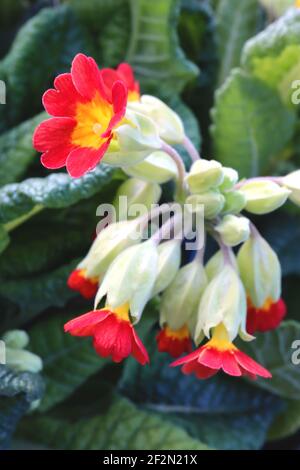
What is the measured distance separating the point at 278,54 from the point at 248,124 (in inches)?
4.3

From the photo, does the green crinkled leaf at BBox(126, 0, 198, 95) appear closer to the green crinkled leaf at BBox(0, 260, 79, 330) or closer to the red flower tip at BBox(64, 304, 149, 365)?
the green crinkled leaf at BBox(0, 260, 79, 330)

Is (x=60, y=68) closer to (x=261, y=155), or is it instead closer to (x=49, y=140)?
(x=261, y=155)

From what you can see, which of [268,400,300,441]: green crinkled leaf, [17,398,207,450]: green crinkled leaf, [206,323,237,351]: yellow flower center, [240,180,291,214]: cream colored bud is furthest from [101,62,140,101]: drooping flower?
[268,400,300,441]: green crinkled leaf

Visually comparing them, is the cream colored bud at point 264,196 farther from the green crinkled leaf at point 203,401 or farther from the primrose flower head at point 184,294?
the green crinkled leaf at point 203,401

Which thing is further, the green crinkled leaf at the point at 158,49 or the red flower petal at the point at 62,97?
the green crinkled leaf at the point at 158,49

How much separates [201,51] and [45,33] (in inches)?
11.3

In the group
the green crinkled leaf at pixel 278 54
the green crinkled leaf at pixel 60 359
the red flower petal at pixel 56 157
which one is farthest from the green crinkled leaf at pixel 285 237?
the red flower petal at pixel 56 157

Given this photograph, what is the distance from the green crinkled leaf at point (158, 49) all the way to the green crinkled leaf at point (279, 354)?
15.7 inches

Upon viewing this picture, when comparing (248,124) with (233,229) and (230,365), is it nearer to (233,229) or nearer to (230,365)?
(233,229)

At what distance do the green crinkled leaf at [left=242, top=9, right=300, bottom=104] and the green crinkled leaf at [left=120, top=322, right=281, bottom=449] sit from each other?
16.6 inches

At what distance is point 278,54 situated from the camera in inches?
42.2

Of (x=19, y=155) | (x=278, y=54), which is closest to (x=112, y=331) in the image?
(x=19, y=155)

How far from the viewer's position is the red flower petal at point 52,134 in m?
0.73

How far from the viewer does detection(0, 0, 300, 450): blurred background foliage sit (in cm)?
102
